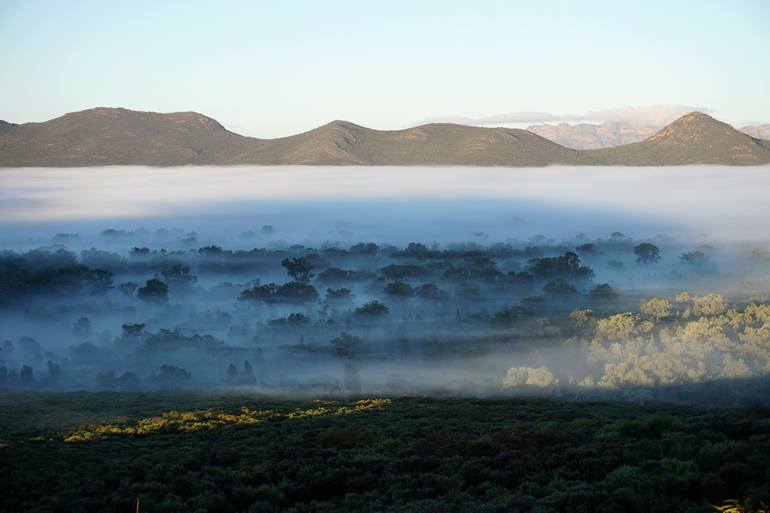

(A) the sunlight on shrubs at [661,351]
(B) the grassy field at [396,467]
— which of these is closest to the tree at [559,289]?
(A) the sunlight on shrubs at [661,351]

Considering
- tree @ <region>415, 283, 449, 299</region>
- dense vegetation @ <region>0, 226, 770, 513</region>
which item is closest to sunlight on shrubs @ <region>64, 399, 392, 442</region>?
dense vegetation @ <region>0, 226, 770, 513</region>

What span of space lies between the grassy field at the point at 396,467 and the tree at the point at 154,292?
90361 mm

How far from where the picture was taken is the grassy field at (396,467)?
60.6 feet

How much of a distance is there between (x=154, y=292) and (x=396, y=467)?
364ft

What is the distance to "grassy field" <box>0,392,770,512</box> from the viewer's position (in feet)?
60.6

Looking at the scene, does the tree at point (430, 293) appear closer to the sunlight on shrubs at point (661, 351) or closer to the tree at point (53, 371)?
the sunlight on shrubs at point (661, 351)

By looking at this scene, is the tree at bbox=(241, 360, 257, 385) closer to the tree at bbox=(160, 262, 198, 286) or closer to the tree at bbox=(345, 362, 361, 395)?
the tree at bbox=(345, 362, 361, 395)

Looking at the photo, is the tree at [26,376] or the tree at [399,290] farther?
the tree at [399,290]

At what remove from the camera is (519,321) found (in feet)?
333

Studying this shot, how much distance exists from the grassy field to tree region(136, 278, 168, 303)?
90.4m

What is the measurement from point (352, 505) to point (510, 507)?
4.39m

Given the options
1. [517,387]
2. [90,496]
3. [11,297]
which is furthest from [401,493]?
[11,297]

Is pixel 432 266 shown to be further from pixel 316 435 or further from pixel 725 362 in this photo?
pixel 316 435

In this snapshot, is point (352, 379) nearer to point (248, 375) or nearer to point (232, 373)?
point (248, 375)
